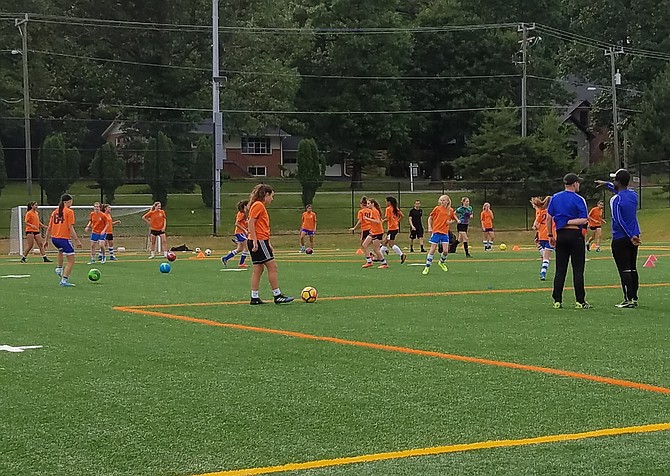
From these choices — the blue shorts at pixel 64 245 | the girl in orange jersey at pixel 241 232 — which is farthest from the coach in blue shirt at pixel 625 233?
the girl in orange jersey at pixel 241 232

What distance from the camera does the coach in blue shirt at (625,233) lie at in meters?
14.5

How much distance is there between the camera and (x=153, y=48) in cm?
5938

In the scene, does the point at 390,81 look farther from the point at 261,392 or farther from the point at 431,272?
the point at 261,392

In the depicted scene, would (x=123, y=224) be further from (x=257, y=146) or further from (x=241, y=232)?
(x=257, y=146)

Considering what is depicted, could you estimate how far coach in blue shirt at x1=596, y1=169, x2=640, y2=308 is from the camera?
47.6 ft

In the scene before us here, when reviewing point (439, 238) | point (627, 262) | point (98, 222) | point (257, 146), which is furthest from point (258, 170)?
point (627, 262)

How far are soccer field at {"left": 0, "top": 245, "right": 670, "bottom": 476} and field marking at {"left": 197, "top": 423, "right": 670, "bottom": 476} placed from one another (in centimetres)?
1

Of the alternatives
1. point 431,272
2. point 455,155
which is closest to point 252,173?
point 455,155

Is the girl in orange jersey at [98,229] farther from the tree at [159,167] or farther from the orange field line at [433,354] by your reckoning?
the orange field line at [433,354]

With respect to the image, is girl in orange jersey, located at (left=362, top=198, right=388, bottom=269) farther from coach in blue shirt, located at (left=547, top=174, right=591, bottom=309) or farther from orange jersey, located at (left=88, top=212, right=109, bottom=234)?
coach in blue shirt, located at (left=547, top=174, right=591, bottom=309)

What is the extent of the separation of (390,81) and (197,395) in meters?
67.3

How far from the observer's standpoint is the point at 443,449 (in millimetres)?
6152

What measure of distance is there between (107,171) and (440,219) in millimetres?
25206

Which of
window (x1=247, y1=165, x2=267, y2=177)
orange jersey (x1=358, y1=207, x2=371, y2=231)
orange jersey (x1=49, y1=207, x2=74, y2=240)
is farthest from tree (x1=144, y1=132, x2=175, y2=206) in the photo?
window (x1=247, y1=165, x2=267, y2=177)
